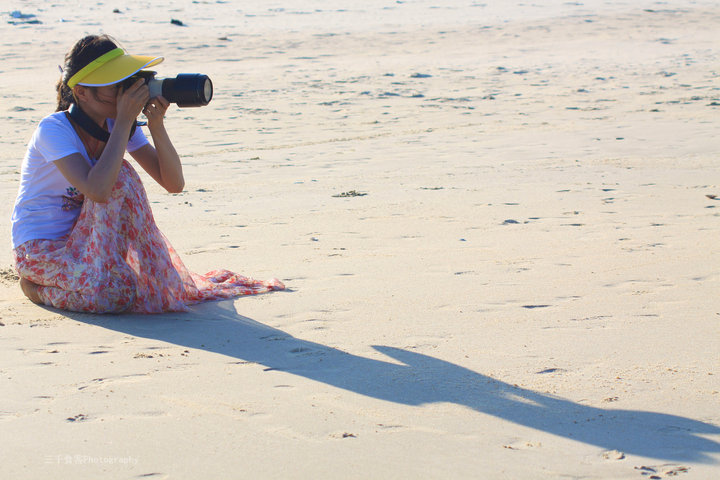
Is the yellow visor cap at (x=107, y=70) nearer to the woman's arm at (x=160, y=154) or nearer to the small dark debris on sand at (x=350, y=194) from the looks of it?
the woman's arm at (x=160, y=154)

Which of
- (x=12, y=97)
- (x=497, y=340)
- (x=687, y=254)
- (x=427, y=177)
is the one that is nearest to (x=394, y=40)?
(x=12, y=97)

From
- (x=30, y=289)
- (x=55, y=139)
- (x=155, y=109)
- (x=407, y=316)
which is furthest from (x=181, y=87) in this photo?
(x=407, y=316)

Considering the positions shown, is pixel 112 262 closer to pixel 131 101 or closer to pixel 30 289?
pixel 30 289

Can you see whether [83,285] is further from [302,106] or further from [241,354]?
[302,106]

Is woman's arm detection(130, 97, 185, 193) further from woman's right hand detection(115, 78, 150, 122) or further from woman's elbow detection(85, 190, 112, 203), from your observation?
woman's elbow detection(85, 190, 112, 203)

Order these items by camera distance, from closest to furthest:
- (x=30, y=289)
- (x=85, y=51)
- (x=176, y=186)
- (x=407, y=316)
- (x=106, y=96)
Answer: (x=85, y=51), (x=106, y=96), (x=407, y=316), (x=30, y=289), (x=176, y=186)

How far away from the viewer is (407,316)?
3.04m

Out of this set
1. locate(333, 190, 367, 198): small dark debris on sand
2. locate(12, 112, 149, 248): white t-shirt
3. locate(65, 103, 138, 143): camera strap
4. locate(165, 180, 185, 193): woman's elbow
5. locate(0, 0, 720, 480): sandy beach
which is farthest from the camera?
locate(333, 190, 367, 198): small dark debris on sand

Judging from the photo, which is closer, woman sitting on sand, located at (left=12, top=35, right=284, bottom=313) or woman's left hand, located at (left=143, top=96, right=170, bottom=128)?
woman sitting on sand, located at (left=12, top=35, right=284, bottom=313)

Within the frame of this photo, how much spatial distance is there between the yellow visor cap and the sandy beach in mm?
839

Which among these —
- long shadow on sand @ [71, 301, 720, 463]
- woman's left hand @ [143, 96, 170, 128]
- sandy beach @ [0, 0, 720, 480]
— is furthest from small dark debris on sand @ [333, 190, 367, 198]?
woman's left hand @ [143, 96, 170, 128]

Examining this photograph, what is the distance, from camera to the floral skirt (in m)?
2.96

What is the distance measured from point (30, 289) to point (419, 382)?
5.31 feet

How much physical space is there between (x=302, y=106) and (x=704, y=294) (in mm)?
6683
